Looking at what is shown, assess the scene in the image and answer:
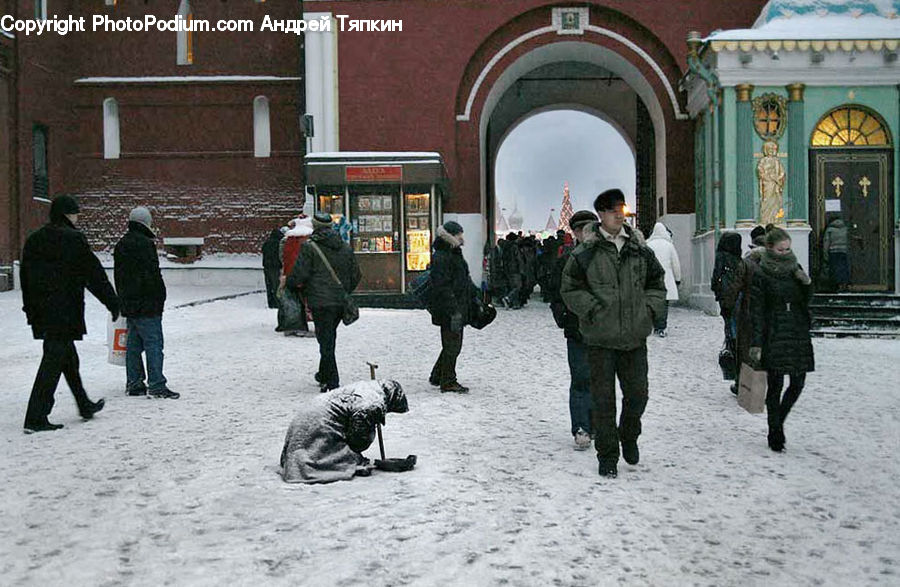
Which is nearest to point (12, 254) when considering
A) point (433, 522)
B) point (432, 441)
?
point (432, 441)

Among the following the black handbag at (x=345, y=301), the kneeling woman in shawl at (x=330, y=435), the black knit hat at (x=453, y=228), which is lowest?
the kneeling woman in shawl at (x=330, y=435)

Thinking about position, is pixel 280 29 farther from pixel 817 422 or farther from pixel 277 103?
pixel 817 422

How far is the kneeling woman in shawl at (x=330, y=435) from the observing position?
5652 mm

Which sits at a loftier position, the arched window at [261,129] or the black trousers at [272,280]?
the arched window at [261,129]

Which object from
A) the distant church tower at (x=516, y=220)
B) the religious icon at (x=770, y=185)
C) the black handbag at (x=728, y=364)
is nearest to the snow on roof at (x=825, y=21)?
the religious icon at (x=770, y=185)

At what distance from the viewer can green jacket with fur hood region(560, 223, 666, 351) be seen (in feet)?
18.9

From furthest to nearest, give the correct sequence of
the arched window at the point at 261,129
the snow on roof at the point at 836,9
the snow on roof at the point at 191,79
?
the arched window at the point at 261,129
the snow on roof at the point at 191,79
the snow on roof at the point at 836,9

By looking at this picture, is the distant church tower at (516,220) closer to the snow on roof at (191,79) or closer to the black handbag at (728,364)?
the snow on roof at (191,79)

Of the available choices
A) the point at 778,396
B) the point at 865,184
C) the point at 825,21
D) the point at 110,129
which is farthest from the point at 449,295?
the point at 110,129

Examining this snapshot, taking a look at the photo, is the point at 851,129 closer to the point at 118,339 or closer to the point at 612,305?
the point at 612,305

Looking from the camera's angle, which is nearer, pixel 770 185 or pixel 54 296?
pixel 54 296

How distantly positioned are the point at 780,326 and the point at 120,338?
19.4ft

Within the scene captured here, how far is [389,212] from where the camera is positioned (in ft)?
64.3

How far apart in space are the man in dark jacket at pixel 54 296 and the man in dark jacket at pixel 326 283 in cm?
199
